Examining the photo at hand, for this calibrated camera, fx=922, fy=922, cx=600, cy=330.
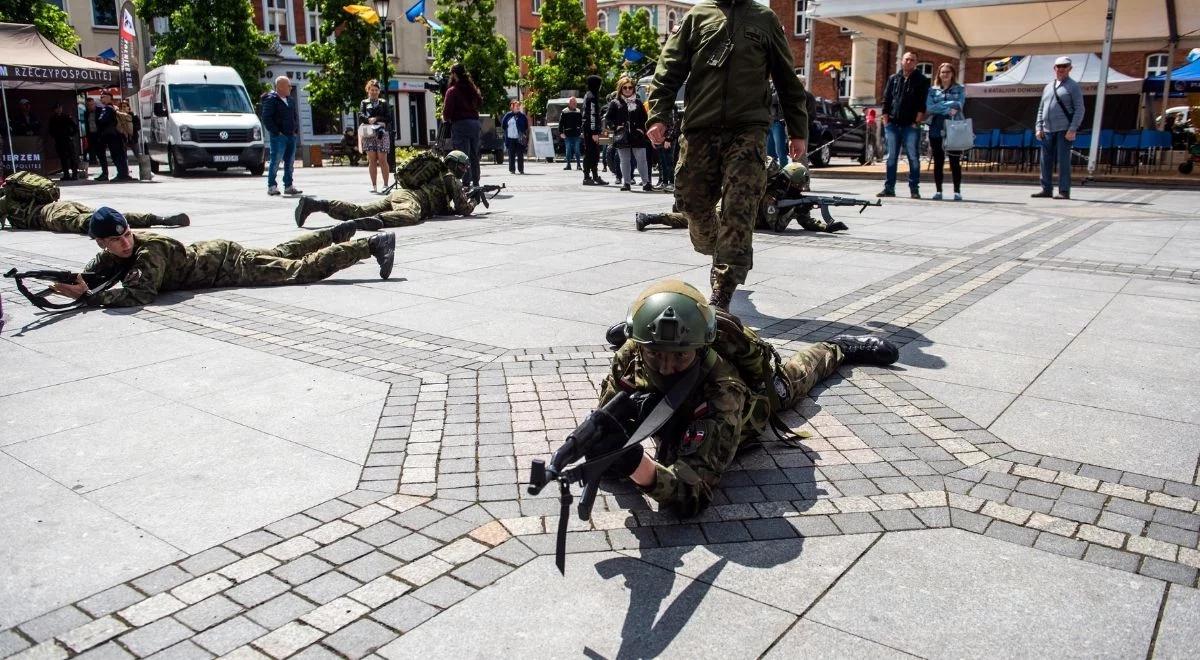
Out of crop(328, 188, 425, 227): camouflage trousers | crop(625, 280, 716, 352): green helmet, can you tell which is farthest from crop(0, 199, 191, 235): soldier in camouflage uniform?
crop(625, 280, 716, 352): green helmet

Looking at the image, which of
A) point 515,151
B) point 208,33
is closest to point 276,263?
point 515,151

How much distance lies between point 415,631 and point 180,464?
1600 mm

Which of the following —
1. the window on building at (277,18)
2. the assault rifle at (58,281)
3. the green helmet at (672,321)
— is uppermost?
the window on building at (277,18)

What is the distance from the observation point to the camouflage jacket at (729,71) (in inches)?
209

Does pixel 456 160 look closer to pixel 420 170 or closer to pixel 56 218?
pixel 420 170

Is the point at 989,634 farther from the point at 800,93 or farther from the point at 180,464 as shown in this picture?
the point at 800,93

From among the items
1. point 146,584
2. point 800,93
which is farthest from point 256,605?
point 800,93

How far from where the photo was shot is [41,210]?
1051 centimetres

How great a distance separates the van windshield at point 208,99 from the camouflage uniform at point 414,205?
44.4ft

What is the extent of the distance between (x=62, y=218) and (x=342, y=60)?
2413 centimetres

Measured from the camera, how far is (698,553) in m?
2.83

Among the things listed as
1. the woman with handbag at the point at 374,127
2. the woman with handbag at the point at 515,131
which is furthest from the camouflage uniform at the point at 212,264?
the woman with handbag at the point at 515,131

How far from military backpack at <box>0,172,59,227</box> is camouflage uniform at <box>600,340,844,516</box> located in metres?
9.87

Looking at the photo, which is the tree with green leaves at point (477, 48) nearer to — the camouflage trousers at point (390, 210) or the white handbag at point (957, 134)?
the white handbag at point (957, 134)
